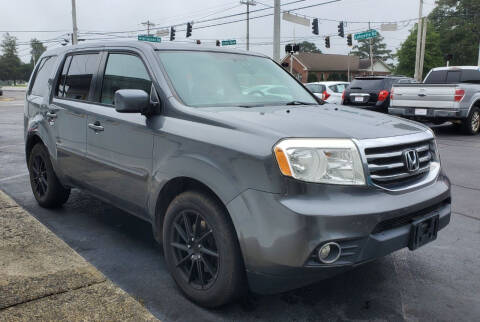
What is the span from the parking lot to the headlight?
0.95 meters

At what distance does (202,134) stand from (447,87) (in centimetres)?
1042

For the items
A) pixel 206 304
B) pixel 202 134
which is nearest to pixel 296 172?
pixel 202 134

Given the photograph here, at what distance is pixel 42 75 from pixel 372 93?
37.3 feet

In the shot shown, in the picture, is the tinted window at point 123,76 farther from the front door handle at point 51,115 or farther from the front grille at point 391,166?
the front grille at point 391,166

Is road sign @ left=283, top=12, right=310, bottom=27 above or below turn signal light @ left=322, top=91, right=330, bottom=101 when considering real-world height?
above

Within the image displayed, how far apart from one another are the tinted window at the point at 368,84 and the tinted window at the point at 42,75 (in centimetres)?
1139

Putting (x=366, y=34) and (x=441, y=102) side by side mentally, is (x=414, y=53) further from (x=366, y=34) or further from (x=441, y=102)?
(x=441, y=102)

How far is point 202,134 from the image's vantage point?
115 inches

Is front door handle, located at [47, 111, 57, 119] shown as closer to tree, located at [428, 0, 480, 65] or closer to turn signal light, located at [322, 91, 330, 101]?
turn signal light, located at [322, 91, 330, 101]

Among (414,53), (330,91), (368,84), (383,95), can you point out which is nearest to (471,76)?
(383,95)

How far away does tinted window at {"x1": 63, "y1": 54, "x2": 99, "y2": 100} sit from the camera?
4.25 m

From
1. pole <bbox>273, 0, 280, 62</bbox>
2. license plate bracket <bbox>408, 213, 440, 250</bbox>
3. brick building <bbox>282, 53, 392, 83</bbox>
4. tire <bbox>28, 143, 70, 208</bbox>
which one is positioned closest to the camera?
license plate bracket <bbox>408, 213, 440, 250</bbox>

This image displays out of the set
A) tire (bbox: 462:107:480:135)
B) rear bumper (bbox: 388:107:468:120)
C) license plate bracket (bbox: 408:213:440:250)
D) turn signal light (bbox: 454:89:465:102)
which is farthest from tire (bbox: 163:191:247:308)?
tire (bbox: 462:107:480:135)

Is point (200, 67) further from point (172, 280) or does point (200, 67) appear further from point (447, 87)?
point (447, 87)
